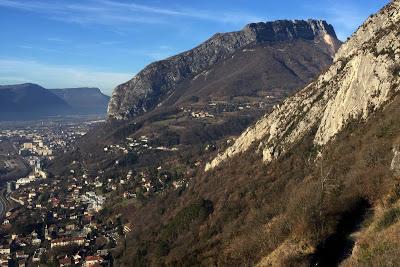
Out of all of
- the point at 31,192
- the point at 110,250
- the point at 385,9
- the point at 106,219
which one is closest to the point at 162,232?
the point at 110,250

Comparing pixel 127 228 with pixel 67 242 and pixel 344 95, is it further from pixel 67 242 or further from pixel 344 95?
pixel 344 95

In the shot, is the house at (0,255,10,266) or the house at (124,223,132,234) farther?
Answer: the house at (124,223,132,234)

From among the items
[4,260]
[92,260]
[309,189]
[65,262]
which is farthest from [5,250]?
[309,189]

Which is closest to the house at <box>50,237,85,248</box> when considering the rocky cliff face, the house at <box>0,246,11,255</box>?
the house at <box>0,246,11,255</box>

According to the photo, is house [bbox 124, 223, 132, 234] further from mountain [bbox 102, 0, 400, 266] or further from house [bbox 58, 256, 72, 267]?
house [bbox 58, 256, 72, 267]

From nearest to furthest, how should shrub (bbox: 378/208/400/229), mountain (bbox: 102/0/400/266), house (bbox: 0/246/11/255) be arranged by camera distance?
shrub (bbox: 378/208/400/229) < mountain (bbox: 102/0/400/266) < house (bbox: 0/246/11/255)

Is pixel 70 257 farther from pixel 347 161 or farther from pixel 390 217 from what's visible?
pixel 390 217
